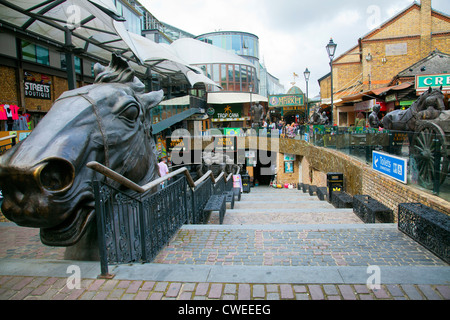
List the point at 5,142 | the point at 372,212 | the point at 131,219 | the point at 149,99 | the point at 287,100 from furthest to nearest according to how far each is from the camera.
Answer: the point at 287,100 → the point at 5,142 → the point at 372,212 → the point at 149,99 → the point at 131,219

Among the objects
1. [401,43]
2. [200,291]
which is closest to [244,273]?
[200,291]

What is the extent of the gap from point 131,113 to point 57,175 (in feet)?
3.48

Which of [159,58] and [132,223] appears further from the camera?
[159,58]

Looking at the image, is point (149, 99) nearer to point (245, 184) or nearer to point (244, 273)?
point (244, 273)

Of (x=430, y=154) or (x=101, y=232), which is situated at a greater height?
(x=430, y=154)

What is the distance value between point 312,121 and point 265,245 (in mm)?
19618

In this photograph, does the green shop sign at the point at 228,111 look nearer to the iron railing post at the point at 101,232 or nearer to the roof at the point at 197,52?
the roof at the point at 197,52

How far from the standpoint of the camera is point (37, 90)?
1441cm

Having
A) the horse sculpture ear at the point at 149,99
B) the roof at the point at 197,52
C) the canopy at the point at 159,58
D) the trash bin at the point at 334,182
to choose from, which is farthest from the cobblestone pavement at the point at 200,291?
the roof at the point at 197,52

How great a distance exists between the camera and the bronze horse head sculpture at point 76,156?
6.31 ft

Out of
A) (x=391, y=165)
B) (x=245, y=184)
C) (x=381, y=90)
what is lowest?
(x=245, y=184)

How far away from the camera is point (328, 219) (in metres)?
7.23

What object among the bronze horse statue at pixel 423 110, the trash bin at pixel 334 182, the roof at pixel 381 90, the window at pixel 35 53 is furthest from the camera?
the roof at pixel 381 90

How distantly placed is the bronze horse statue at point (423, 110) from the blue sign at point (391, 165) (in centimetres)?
125
